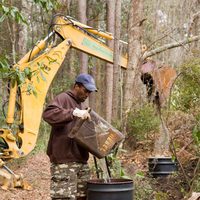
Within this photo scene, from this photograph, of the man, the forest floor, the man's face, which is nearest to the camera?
the man

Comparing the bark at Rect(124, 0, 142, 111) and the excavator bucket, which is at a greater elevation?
the bark at Rect(124, 0, 142, 111)

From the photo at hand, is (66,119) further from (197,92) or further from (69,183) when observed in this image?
(197,92)

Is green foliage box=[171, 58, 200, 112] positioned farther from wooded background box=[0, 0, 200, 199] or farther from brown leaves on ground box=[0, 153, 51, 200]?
brown leaves on ground box=[0, 153, 51, 200]

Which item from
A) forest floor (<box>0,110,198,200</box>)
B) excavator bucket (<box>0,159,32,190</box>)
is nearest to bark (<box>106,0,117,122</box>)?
forest floor (<box>0,110,198,200</box>)

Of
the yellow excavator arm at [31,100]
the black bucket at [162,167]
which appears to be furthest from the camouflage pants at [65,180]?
the black bucket at [162,167]

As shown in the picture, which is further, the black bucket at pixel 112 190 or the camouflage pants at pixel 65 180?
the camouflage pants at pixel 65 180

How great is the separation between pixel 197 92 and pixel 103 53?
3.10 meters

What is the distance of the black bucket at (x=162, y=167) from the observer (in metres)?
8.32

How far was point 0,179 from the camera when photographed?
783 centimetres

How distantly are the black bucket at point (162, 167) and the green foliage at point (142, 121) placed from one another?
2748 millimetres

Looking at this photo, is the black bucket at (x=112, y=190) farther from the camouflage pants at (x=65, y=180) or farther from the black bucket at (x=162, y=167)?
the black bucket at (x=162, y=167)

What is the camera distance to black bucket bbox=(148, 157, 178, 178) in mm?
8318

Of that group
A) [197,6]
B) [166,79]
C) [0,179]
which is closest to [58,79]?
[197,6]

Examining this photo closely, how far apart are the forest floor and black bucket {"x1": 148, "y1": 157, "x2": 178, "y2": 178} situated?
0.15 metres
